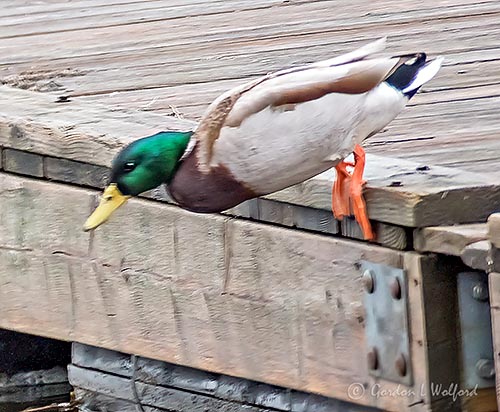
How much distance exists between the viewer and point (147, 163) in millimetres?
3354

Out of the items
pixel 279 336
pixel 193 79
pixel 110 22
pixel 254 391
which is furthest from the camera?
pixel 110 22

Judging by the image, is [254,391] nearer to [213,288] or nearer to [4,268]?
[213,288]

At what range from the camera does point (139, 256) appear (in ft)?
13.3

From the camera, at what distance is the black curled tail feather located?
3.54 m

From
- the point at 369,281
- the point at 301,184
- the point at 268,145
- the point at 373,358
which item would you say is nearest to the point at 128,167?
the point at 268,145

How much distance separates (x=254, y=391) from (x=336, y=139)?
894 millimetres

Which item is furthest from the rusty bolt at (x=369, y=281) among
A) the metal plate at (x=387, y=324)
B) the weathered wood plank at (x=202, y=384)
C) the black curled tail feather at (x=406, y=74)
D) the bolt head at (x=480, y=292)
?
the black curled tail feather at (x=406, y=74)

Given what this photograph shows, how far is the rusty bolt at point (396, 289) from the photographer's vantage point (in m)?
3.32

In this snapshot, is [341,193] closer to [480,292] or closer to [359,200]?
[359,200]

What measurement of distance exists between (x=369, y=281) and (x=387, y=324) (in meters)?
0.10

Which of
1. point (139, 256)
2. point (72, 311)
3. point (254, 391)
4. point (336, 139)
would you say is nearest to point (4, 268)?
point (72, 311)

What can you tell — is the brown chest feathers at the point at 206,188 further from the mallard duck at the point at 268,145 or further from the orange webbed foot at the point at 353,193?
the orange webbed foot at the point at 353,193

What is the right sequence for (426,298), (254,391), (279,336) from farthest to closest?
(254,391) → (279,336) → (426,298)

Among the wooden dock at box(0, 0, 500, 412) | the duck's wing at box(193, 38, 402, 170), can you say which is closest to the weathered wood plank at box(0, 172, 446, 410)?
the wooden dock at box(0, 0, 500, 412)
